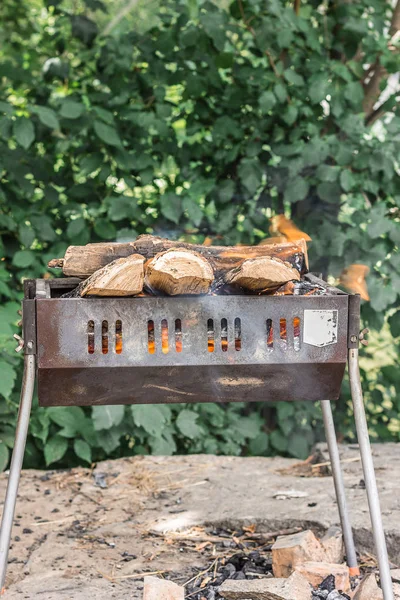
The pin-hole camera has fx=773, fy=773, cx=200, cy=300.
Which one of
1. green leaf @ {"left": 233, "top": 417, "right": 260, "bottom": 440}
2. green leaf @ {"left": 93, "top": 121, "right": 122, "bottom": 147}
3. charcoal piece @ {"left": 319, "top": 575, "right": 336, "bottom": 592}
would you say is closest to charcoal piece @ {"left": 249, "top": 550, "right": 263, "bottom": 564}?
charcoal piece @ {"left": 319, "top": 575, "right": 336, "bottom": 592}

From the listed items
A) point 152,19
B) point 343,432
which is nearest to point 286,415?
point 343,432

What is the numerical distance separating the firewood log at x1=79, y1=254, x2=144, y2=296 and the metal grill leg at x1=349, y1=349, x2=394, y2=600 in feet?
1.99

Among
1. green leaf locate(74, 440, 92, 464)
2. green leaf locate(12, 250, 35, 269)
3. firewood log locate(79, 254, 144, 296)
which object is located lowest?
green leaf locate(74, 440, 92, 464)

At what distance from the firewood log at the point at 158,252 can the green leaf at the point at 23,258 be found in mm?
1708

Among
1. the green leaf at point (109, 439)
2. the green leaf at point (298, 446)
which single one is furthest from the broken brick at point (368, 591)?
the green leaf at point (298, 446)

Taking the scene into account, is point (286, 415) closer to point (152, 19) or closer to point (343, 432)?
point (343, 432)

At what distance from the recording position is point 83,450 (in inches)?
147

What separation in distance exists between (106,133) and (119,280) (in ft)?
7.15

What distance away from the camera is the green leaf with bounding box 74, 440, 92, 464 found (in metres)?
3.71

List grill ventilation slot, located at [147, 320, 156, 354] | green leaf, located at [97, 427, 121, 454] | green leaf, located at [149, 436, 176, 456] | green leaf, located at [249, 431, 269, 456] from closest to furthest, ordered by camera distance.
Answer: grill ventilation slot, located at [147, 320, 156, 354], green leaf, located at [97, 427, 121, 454], green leaf, located at [149, 436, 176, 456], green leaf, located at [249, 431, 269, 456]

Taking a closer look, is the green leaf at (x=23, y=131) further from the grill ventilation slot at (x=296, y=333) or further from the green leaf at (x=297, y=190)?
the grill ventilation slot at (x=296, y=333)

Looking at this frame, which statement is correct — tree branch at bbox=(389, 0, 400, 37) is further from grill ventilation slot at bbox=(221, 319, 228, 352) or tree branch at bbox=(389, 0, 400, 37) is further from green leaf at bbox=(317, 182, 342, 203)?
grill ventilation slot at bbox=(221, 319, 228, 352)

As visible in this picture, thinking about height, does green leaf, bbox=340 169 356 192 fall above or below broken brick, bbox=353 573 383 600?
above

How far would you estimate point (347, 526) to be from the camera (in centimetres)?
261
